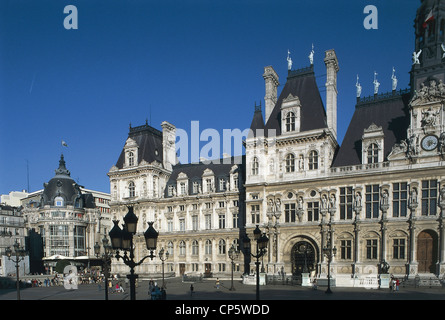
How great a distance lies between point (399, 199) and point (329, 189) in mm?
7448

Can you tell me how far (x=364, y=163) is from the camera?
135 feet

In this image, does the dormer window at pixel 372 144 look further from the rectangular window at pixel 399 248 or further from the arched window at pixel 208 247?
the arched window at pixel 208 247

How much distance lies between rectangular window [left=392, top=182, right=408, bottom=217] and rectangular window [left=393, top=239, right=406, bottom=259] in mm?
2733

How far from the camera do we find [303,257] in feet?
145

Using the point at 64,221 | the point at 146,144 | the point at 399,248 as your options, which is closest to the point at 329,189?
the point at 399,248

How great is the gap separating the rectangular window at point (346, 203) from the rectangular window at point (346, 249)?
8.89 ft

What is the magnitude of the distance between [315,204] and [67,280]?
111 feet

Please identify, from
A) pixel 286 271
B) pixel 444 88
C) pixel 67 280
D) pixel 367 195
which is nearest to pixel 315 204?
pixel 367 195

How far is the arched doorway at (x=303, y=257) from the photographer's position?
1718 inches

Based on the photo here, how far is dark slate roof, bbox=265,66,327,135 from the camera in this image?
46000 mm

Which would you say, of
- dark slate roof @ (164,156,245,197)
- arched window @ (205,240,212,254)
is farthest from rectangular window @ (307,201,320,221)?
arched window @ (205,240,212,254)

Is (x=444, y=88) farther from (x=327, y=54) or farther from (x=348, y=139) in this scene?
(x=327, y=54)

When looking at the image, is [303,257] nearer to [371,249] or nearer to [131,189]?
[371,249]
